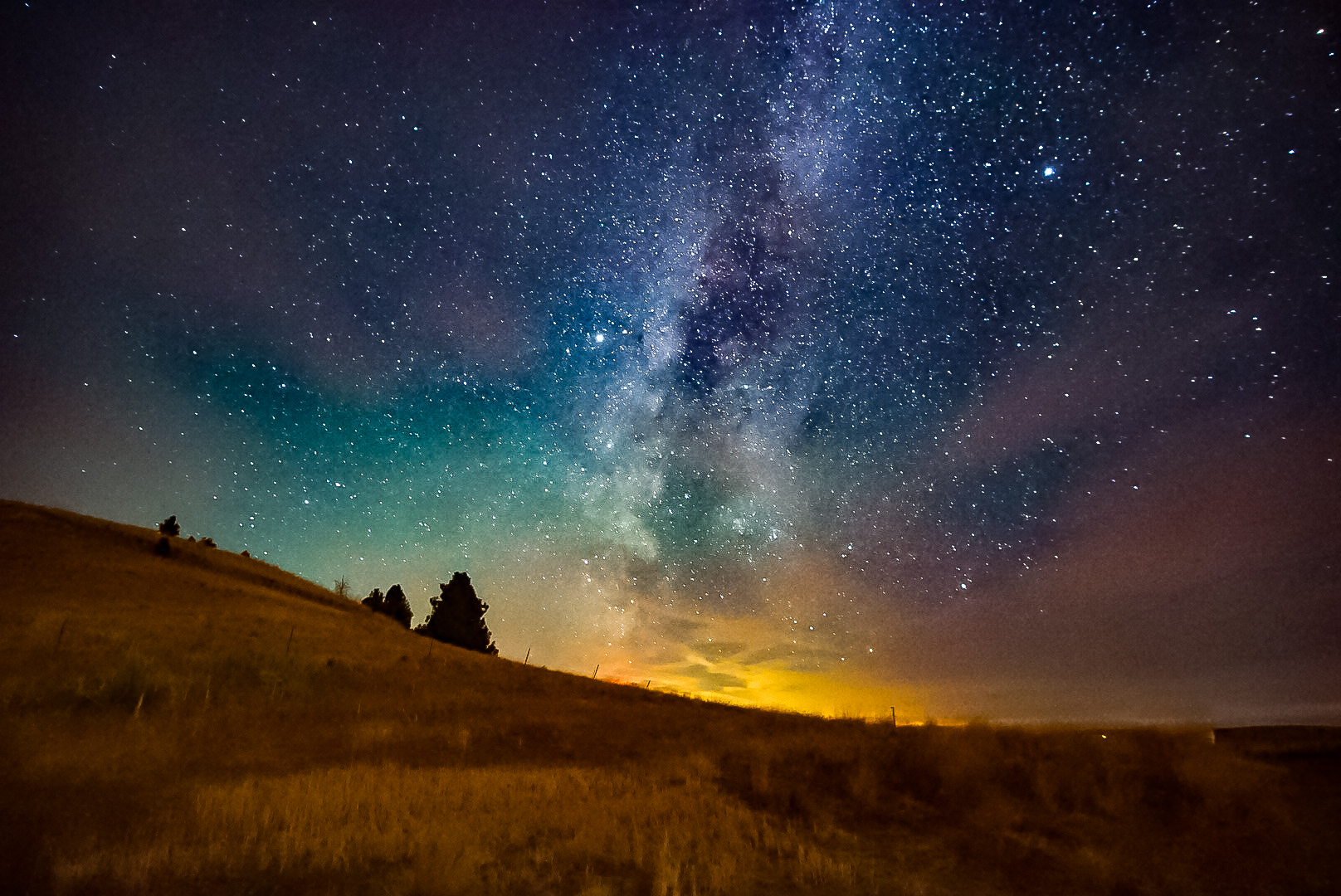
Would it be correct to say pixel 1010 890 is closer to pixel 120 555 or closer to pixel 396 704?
pixel 396 704

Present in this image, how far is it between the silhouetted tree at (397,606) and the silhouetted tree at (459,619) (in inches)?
104

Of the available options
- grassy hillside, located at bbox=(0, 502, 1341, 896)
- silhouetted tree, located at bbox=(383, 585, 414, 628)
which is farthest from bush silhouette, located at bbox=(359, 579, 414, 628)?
grassy hillside, located at bbox=(0, 502, 1341, 896)

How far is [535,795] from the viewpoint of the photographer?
990 cm

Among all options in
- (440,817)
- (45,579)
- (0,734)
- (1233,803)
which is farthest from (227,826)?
(45,579)

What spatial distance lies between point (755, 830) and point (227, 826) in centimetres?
676

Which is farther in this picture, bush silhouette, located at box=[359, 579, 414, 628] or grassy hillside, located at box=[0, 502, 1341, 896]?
bush silhouette, located at box=[359, 579, 414, 628]

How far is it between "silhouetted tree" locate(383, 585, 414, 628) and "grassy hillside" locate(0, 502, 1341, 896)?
98.0 ft

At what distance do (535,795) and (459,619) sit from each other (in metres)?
40.0

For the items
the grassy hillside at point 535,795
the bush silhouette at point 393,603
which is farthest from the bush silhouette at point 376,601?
the grassy hillside at point 535,795

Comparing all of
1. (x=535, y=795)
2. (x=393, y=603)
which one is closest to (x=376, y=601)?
(x=393, y=603)

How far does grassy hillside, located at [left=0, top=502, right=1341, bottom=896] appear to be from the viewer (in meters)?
6.70

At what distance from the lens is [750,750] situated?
558 inches

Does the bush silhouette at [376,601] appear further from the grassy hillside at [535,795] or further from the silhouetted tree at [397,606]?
the grassy hillside at [535,795]

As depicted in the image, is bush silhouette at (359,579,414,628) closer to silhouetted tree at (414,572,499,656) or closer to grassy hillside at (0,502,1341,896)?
silhouetted tree at (414,572,499,656)
